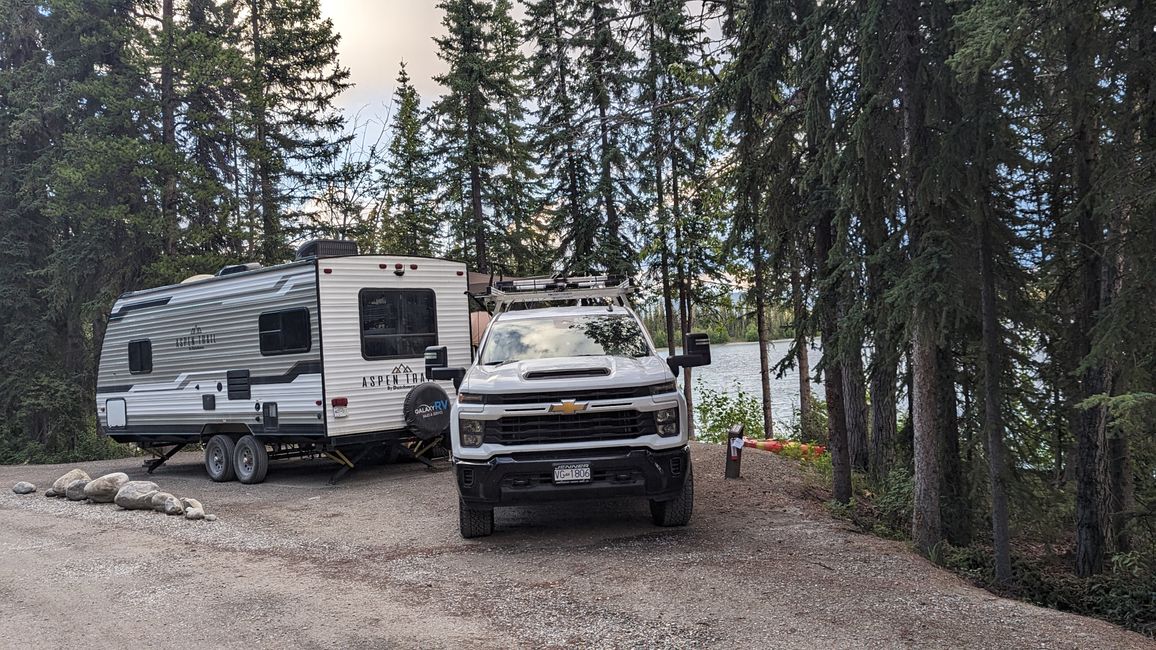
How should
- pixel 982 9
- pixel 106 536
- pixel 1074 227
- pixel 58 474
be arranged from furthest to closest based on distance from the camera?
pixel 58 474
pixel 106 536
pixel 1074 227
pixel 982 9

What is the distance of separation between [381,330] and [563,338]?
14.8ft

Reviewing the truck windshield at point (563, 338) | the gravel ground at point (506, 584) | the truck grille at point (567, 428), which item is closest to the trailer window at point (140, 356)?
the gravel ground at point (506, 584)

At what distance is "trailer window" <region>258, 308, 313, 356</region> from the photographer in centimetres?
1105

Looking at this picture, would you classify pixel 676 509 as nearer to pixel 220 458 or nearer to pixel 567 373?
pixel 567 373

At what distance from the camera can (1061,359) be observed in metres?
8.32

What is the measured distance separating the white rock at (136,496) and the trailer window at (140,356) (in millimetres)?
3948

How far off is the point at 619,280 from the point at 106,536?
20.8ft

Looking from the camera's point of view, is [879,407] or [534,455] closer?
[534,455]

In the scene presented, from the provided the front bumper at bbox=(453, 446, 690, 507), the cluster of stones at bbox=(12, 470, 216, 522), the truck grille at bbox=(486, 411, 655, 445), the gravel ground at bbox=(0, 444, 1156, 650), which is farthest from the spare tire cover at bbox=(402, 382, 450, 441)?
the truck grille at bbox=(486, 411, 655, 445)

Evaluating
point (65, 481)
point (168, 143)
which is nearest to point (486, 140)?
point (168, 143)

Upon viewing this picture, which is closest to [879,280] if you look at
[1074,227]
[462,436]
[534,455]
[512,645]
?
[1074,227]

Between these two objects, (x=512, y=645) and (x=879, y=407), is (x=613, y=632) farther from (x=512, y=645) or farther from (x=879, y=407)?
(x=879, y=407)

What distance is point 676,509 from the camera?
748 cm

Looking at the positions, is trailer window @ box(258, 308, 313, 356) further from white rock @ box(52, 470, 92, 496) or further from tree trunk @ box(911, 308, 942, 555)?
tree trunk @ box(911, 308, 942, 555)
